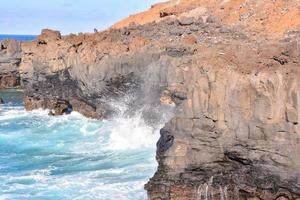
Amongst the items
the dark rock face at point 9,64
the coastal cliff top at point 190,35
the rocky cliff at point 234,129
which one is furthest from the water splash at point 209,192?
the dark rock face at point 9,64

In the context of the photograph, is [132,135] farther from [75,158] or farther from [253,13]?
[253,13]

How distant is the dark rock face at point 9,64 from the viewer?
2584 inches

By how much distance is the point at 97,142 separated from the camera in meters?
33.7

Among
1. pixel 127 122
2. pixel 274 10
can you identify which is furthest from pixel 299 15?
pixel 127 122

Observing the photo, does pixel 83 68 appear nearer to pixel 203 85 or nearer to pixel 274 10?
pixel 274 10

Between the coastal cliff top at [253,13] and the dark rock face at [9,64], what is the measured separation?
20704mm

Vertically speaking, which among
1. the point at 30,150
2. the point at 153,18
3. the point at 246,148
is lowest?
the point at 30,150

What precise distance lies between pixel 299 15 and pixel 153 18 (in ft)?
66.2

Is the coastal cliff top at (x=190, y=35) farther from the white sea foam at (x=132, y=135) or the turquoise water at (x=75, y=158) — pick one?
the turquoise water at (x=75, y=158)

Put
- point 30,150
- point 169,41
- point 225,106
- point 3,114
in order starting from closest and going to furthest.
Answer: point 225,106 → point 30,150 → point 169,41 → point 3,114

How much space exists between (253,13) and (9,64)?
3351 centimetres

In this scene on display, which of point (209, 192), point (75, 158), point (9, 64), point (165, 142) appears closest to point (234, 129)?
point (209, 192)

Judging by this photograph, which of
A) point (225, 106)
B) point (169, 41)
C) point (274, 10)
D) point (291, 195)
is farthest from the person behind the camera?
point (274, 10)

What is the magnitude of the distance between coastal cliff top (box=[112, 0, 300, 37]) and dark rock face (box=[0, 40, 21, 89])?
20.7 metres
